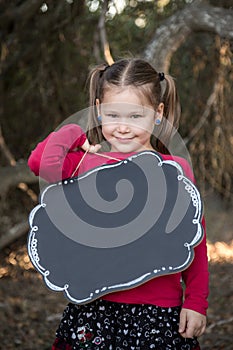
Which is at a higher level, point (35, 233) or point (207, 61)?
point (35, 233)

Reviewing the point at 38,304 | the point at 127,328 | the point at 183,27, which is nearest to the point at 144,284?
the point at 127,328

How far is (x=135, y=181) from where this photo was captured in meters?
2.23

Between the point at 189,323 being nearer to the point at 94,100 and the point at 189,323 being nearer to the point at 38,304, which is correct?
the point at 94,100

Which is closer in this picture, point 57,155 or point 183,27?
point 57,155

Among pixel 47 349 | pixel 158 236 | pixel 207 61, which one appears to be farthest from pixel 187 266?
pixel 207 61

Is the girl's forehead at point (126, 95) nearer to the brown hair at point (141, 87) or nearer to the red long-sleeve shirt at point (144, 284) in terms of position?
the brown hair at point (141, 87)

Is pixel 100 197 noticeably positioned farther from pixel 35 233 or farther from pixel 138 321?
pixel 138 321

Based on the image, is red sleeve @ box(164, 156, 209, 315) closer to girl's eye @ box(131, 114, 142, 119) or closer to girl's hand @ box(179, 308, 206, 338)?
girl's hand @ box(179, 308, 206, 338)

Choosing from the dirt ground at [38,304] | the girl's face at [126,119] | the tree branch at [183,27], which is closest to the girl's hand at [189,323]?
the girl's face at [126,119]

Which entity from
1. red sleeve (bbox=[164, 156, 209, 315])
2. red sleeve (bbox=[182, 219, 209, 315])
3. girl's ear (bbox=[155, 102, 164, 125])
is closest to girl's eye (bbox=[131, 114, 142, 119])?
girl's ear (bbox=[155, 102, 164, 125])

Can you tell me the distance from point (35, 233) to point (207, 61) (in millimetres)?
3743

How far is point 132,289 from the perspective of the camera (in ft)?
7.18

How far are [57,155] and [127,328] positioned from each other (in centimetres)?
61

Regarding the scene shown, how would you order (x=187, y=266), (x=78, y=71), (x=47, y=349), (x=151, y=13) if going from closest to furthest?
(x=187, y=266) → (x=47, y=349) → (x=151, y=13) → (x=78, y=71)
